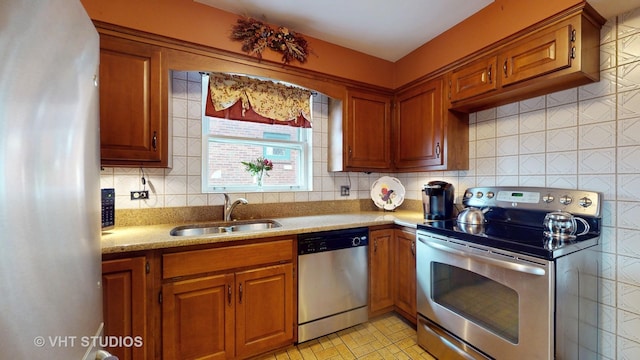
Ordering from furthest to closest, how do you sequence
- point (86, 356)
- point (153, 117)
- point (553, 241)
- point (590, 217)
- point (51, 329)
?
point (153, 117) → point (590, 217) → point (553, 241) → point (86, 356) → point (51, 329)

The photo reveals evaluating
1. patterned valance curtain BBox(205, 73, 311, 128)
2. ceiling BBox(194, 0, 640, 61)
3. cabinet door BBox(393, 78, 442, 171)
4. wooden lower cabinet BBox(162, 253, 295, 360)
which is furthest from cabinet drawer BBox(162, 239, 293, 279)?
ceiling BBox(194, 0, 640, 61)

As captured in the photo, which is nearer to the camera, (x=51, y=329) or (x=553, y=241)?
(x=51, y=329)

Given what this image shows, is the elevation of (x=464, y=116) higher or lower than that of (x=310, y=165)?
higher

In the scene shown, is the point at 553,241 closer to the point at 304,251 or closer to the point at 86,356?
the point at 304,251

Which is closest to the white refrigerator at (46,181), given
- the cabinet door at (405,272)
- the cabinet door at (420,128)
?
the cabinet door at (405,272)

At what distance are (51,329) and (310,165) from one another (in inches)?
83.4

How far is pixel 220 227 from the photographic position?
1968 mm

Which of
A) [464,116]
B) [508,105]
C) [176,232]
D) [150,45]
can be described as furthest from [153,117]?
[508,105]

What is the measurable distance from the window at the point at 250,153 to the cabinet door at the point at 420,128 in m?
0.89

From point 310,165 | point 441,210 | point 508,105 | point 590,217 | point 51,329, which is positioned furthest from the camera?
point 310,165

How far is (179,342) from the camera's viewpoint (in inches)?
57.4

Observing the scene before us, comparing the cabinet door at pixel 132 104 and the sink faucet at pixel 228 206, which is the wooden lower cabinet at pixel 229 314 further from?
the cabinet door at pixel 132 104

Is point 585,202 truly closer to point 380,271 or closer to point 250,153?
point 380,271

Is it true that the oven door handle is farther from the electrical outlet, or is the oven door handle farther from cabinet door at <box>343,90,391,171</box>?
the electrical outlet
